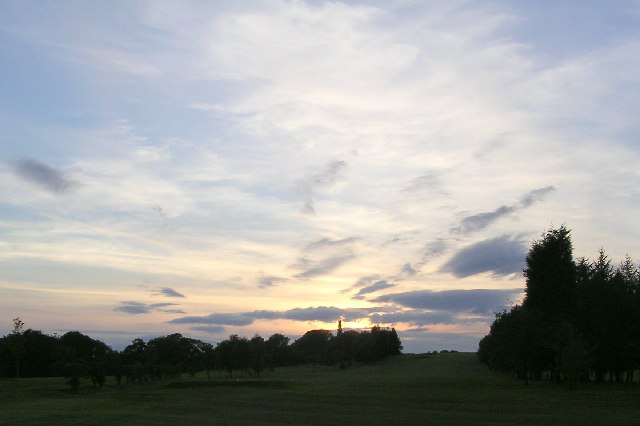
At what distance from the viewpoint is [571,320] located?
7094 centimetres

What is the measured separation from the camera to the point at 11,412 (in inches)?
1780

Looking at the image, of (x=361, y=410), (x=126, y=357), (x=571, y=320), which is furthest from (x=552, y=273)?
(x=126, y=357)

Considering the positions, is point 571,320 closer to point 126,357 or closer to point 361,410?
point 361,410

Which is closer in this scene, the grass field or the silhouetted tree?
the grass field

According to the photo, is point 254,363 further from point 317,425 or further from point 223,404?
point 317,425

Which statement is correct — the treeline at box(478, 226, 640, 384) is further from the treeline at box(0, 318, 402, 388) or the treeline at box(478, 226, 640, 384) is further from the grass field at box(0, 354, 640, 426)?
the treeline at box(0, 318, 402, 388)

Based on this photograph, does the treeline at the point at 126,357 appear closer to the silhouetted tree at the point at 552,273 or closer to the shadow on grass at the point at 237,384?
Result: the shadow on grass at the point at 237,384

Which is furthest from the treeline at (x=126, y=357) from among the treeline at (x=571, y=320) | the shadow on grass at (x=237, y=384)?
the treeline at (x=571, y=320)

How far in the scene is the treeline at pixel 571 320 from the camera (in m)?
65.1

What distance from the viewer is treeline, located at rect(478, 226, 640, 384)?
6506cm

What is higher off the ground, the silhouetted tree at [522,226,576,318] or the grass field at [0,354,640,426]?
the silhouetted tree at [522,226,576,318]

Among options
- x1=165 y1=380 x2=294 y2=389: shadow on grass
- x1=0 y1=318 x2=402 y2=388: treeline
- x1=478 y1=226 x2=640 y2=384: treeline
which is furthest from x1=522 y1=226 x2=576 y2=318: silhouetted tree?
x1=0 y1=318 x2=402 y2=388: treeline

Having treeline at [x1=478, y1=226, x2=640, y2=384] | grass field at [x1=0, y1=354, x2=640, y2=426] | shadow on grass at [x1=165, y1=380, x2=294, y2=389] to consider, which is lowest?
shadow on grass at [x1=165, y1=380, x2=294, y2=389]

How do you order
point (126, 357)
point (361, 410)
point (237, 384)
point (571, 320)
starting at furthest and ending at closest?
point (126, 357)
point (237, 384)
point (571, 320)
point (361, 410)
